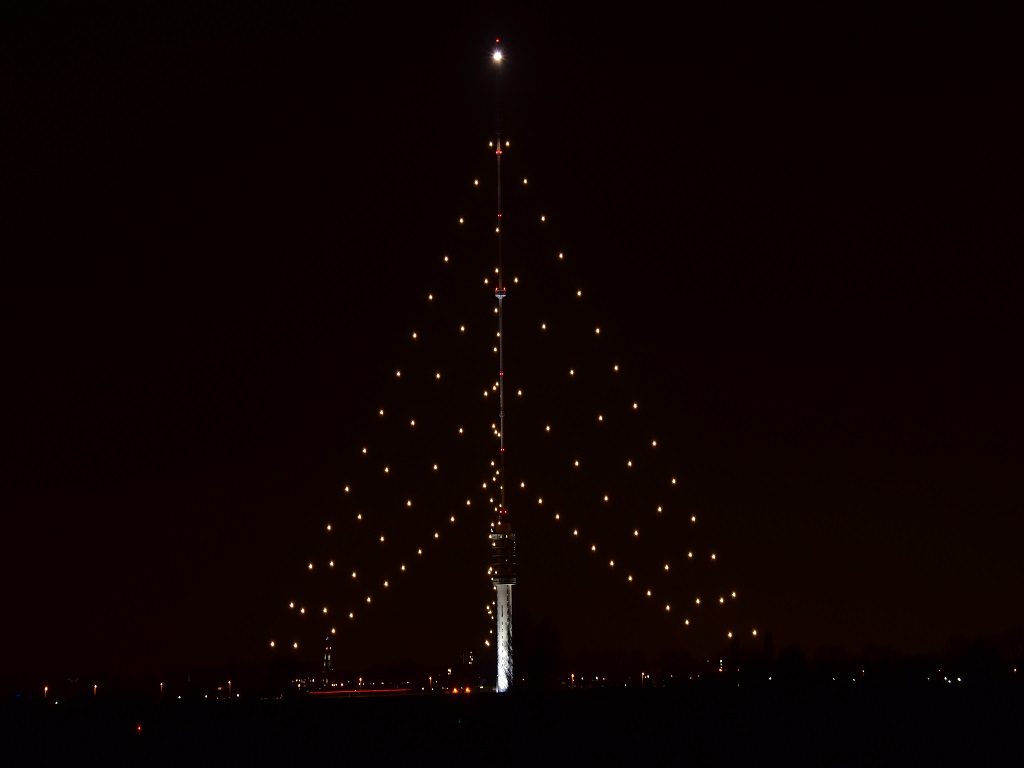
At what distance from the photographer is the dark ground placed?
50.9 m

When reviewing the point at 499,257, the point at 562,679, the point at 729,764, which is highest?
the point at 499,257

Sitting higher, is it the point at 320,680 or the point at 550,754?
the point at 320,680

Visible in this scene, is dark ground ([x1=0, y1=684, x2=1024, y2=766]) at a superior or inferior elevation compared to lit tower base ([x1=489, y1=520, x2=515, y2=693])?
inferior

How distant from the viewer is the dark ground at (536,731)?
2003 inches

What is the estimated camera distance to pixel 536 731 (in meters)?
55.2

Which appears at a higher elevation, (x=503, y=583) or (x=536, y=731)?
(x=503, y=583)

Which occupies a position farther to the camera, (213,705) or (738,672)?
(738,672)

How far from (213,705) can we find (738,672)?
20419mm

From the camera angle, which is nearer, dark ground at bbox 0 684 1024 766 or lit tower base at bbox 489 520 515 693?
dark ground at bbox 0 684 1024 766

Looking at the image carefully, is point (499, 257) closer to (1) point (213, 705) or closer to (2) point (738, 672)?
(1) point (213, 705)

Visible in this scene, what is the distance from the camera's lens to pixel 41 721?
6128 cm

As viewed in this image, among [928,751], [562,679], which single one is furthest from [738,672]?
[928,751]

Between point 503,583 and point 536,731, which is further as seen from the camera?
point 503,583

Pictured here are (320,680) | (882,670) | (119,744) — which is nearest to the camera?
(119,744)
